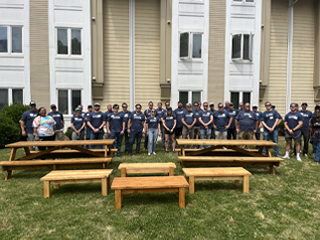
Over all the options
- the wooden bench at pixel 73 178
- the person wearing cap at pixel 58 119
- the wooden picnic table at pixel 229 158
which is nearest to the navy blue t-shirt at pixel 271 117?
the wooden picnic table at pixel 229 158

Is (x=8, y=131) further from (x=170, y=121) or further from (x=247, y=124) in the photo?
(x=247, y=124)

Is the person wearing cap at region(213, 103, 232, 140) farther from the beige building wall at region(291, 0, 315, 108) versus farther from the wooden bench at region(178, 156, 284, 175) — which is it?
the beige building wall at region(291, 0, 315, 108)

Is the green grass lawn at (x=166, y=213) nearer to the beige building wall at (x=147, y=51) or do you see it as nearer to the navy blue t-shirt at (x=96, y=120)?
the navy blue t-shirt at (x=96, y=120)

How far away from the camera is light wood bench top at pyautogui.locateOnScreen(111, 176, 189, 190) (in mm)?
3812

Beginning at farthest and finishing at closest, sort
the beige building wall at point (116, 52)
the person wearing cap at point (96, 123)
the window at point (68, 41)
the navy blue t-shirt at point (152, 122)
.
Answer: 1. the beige building wall at point (116, 52)
2. the window at point (68, 41)
3. the navy blue t-shirt at point (152, 122)
4. the person wearing cap at point (96, 123)

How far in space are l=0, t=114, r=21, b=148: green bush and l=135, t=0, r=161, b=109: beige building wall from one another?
267 inches

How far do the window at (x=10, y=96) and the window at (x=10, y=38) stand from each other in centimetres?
230

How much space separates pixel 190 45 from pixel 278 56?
6482mm

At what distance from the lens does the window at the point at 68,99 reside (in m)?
12.9

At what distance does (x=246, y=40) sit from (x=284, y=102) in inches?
207

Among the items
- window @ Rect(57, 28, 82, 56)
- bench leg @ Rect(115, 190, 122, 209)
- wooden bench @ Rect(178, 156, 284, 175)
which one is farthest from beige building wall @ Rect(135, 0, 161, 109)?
bench leg @ Rect(115, 190, 122, 209)

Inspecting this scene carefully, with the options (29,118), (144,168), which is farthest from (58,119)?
(144,168)

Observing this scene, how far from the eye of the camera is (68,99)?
12914 millimetres

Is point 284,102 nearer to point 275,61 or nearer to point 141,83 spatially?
point 275,61
